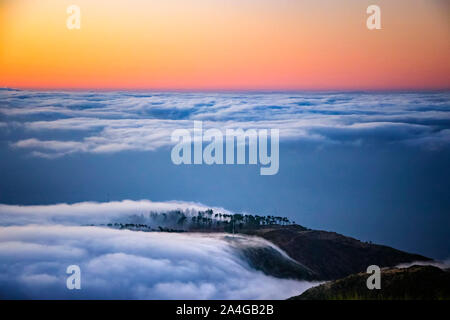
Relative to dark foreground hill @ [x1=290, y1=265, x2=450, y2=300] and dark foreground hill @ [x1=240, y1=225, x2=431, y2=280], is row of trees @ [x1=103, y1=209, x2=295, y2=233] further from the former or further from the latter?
dark foreground hill @ [x1=290, y1=265, x2=450, y2=300]

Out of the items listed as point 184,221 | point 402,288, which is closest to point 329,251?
point 402,288

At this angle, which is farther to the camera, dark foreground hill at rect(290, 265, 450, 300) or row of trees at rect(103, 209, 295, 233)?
row of trees at rect(103, 209, 295, 233)

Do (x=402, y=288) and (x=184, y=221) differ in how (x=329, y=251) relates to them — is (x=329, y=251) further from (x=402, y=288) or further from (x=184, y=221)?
(x=184, y=221)

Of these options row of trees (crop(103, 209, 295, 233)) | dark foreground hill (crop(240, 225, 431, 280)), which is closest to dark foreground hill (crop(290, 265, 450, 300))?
dark foreground hill (crop(240, 225, 431, 280))

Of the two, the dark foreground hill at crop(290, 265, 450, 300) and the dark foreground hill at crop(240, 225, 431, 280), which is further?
the dark foreground hill at crop(240, 225, 431, 280)

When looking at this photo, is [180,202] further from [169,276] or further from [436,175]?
[436,175]

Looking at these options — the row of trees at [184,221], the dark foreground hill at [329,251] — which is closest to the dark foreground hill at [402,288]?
the dark foreground hill at [329,251]

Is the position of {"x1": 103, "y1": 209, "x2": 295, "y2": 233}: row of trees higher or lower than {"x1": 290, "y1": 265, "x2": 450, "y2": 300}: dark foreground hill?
higher

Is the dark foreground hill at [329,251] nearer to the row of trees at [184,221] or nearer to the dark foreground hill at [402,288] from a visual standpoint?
the row of trees at [184,221]
